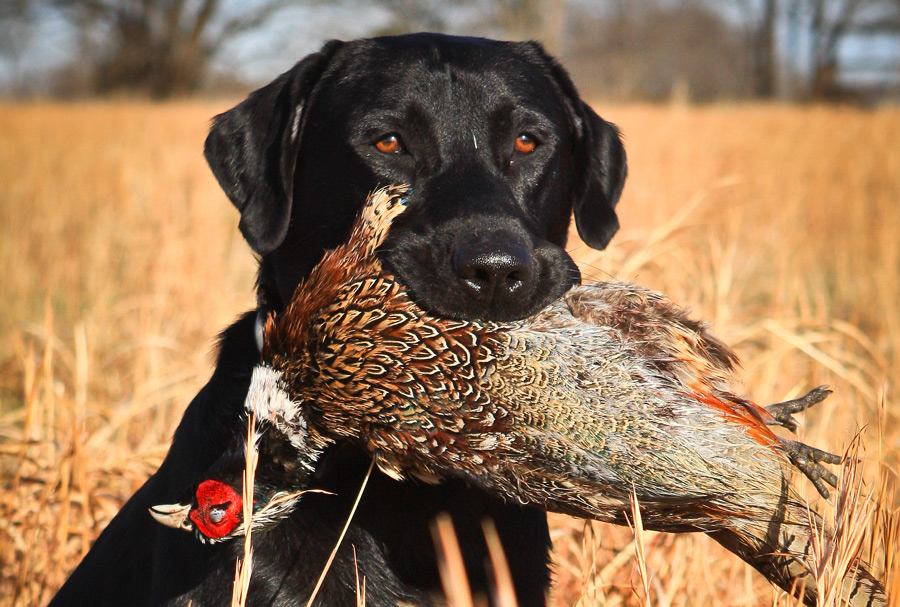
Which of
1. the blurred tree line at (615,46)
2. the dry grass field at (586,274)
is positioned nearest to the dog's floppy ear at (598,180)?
the dry grass field at (586,274)

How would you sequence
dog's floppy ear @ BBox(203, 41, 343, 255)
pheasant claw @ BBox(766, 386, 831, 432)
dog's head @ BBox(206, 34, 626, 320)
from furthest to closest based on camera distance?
dog's floppy ear @ BBox(203, 41, 343, 255), dog's head @ BBox(206, 34, 626, 320), pheasant claw @ BBox(766, 386, 831, 432)

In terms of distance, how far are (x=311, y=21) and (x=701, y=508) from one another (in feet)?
91.6

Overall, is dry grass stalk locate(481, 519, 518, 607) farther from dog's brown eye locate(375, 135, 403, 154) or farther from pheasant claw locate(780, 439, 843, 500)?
dog's brown eye locate(375, 135, 403, 154)

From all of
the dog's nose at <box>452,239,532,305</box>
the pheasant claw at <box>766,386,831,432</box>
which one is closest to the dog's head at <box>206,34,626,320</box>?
the dog's nose at <box>452,239,532,305</box>

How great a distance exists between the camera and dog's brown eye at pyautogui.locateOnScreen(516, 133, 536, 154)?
243cm

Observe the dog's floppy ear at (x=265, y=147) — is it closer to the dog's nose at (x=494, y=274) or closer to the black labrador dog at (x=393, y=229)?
the black labrador dog at (x=393, y=229)

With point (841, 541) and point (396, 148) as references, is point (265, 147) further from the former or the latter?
point (841, 541)

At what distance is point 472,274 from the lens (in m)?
1.79

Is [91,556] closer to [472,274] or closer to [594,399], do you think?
[472,274]

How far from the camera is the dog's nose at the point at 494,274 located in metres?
1.78

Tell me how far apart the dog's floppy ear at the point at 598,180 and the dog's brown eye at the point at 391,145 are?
0.68 metres

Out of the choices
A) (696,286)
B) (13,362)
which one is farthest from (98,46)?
(696,286)

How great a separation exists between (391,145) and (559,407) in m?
1.17

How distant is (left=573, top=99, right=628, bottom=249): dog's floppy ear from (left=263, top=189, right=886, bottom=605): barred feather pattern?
1.03m
